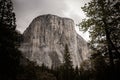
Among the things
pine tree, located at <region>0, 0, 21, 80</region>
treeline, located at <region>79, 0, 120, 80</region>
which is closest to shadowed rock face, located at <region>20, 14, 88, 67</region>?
pine tree, located at <region>0, 0, 21, 80</region>

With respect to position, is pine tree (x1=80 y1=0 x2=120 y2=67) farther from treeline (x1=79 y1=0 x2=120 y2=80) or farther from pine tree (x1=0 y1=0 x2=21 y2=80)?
pine tree (x1=0 y1=0 x2=21 y2=80)

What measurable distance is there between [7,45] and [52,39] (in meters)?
150

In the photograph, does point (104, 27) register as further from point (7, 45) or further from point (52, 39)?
point (52, 39)

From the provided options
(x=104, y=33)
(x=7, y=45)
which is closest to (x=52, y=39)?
(x=7, y=45)

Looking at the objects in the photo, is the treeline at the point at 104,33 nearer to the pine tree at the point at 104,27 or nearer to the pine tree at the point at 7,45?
the pine tree at the point at 104,27

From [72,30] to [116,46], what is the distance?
168m

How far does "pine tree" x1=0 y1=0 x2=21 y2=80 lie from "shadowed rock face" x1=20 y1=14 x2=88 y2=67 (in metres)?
123

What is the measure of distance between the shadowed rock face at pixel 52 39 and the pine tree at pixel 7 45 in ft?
404

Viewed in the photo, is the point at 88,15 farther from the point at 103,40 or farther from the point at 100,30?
the point at 103,40

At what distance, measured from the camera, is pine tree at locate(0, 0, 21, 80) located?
1678cm

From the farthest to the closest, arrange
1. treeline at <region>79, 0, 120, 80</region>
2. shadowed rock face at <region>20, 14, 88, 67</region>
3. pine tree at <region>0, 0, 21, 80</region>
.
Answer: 1. shadowed rock face at <region>20, 14, 88, 67</region>
2. pine tree at <region>0, 0, 21, 80</region>
3. treeline at <region>79, 0, 120, 80</region>

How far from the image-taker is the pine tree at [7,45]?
1678 centimetres

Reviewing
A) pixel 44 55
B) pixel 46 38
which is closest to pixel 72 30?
pixel 46 38

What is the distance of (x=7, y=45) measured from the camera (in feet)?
56.5
